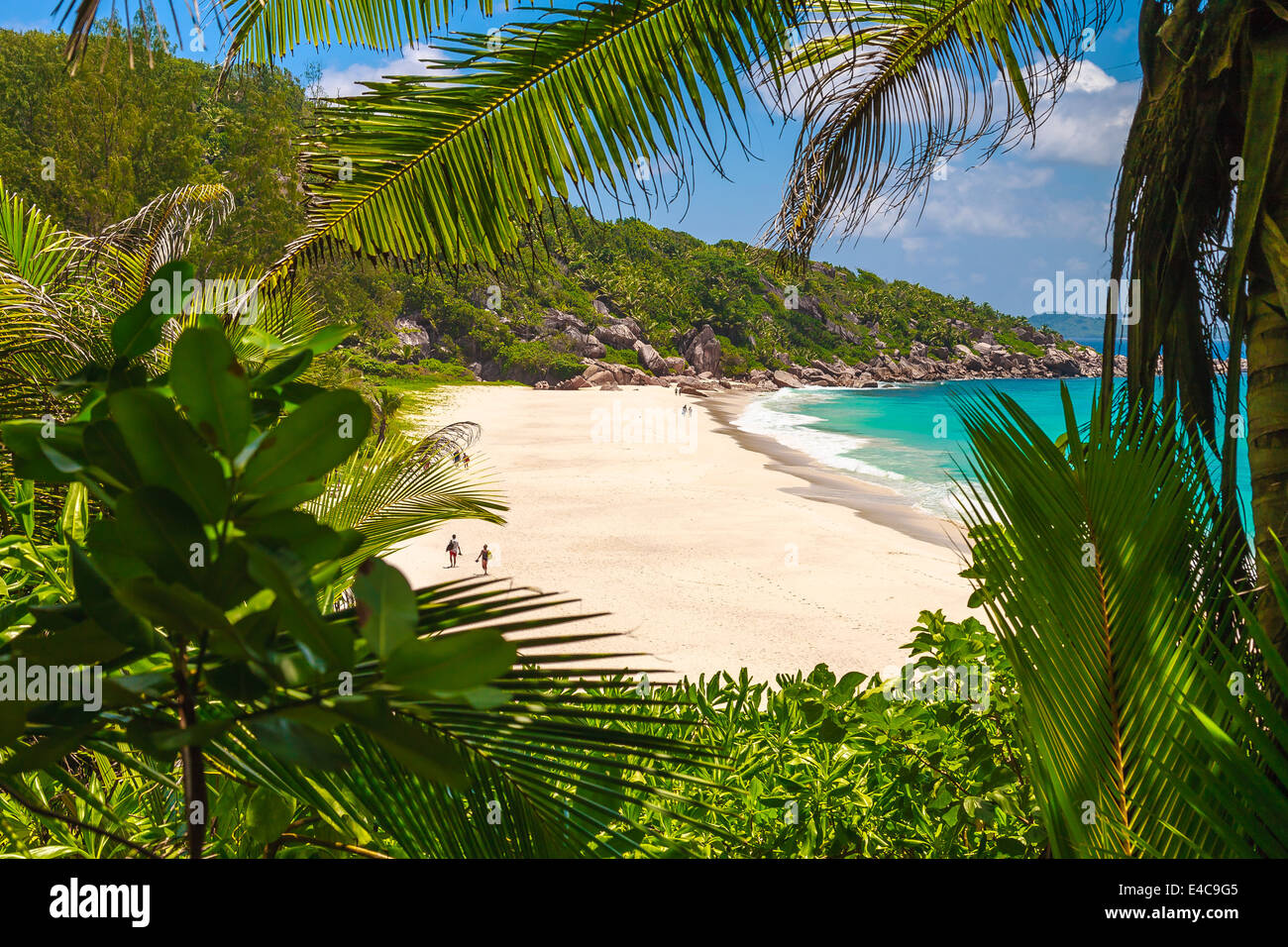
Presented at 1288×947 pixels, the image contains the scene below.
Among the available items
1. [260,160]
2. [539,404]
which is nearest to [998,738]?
[260,160]

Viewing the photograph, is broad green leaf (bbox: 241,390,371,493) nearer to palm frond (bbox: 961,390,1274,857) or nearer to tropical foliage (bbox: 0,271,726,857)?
tropical foliage (bbox: 0,271,726,857)

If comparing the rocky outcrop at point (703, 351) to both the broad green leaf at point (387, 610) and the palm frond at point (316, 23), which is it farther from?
the broad green leaf at point (387, 610)

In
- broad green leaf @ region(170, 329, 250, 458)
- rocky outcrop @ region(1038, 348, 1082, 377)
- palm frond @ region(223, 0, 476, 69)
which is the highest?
rocky outcrop @ region(1038, 348, 1082, 377)

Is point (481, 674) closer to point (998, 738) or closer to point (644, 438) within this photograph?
point (998, 738)

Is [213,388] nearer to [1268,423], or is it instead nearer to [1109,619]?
[1109,619]

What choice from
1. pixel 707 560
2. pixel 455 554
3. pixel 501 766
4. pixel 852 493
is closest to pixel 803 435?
pixel 852 493

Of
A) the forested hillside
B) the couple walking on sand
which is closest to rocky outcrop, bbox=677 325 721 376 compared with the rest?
the forested hillside

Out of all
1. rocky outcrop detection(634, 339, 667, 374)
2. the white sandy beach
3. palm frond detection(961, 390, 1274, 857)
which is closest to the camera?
palm frond detection(961, 390, 1274, 857)
